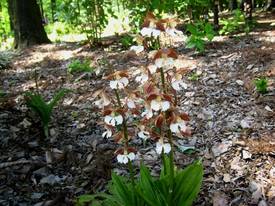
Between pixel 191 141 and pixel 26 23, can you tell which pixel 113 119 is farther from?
pixel 26 23

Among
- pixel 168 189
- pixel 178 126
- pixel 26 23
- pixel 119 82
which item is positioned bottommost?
pixel 168 189

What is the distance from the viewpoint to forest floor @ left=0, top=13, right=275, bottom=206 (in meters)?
3.36

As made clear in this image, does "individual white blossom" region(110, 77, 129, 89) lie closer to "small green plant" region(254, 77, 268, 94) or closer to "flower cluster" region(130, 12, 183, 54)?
"flower cluster" region(130, 12, 183, 54)

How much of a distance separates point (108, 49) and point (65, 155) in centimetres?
429

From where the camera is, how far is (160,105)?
2.15 metres

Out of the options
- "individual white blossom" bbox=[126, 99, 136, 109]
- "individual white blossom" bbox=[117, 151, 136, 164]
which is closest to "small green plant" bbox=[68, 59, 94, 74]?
"individual white blossom" bbox=[117, 151, 136, 164]

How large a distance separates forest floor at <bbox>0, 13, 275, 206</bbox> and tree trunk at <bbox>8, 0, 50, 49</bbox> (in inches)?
145

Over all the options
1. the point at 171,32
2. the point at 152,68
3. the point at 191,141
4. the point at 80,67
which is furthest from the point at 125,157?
the point at 80,67

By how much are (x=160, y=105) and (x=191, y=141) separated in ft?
6.33

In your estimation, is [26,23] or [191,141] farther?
[26,23]

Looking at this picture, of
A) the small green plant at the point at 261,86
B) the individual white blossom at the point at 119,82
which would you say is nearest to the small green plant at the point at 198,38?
the small green plant at the point at 261,86

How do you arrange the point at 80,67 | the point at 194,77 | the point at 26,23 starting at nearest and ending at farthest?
the point at 194,77
the point at 80,67
the point at 26,23

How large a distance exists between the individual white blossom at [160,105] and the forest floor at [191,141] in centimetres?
52

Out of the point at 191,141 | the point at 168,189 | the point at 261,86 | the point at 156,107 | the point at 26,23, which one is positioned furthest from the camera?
the point at 26,23
